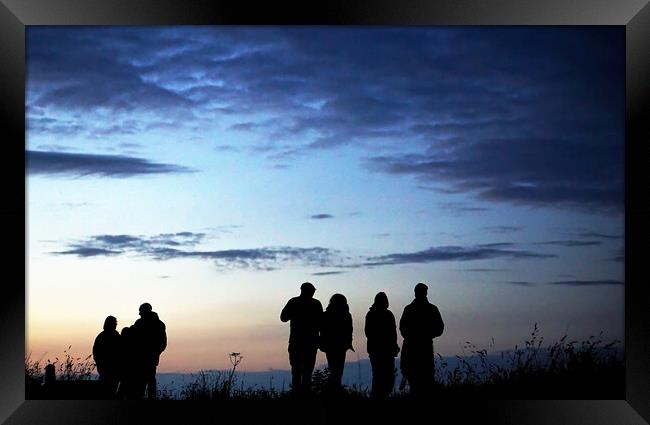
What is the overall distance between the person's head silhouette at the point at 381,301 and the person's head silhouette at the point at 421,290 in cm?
39

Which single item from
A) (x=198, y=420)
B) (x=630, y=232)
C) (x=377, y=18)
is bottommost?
(x=198, y=420)

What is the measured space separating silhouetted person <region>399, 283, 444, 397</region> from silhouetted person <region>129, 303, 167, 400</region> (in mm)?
2925

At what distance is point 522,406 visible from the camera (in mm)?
9539

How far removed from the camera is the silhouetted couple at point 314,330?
1110cm

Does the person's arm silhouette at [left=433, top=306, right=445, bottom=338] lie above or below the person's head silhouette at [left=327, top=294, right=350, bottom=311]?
below

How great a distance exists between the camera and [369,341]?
11.0 metres

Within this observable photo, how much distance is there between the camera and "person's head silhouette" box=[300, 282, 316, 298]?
11.1 meters

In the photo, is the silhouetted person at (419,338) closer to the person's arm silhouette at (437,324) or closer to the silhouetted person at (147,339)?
the person's arm silhouette at (437,324)

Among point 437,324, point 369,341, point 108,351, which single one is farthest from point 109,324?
point 437,324

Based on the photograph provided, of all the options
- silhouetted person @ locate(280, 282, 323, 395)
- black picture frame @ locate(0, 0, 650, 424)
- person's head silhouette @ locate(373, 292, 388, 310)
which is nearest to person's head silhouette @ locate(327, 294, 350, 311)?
silhouetted person @ locate(280, 282, 323, 395)

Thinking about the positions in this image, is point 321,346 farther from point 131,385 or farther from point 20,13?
point 20,13

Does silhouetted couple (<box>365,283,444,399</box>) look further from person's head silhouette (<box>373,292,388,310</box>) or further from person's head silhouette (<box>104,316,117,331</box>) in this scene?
person's head silhouette (<box>104,316,117,331</box>)

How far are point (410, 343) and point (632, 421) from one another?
2597mm

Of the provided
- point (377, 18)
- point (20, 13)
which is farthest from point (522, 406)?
point (20, 13)
